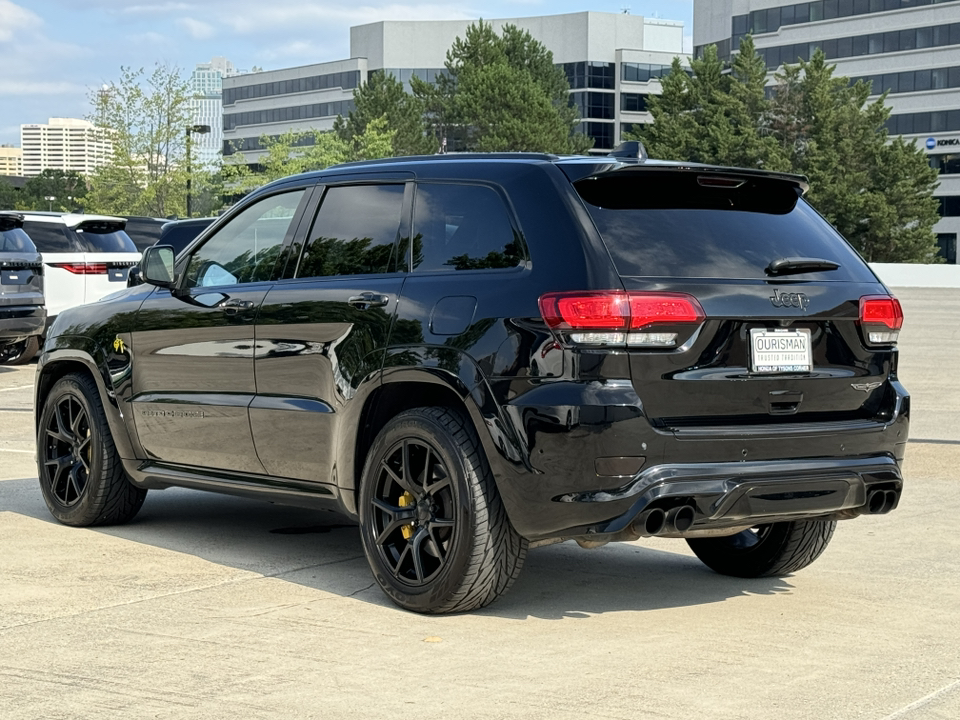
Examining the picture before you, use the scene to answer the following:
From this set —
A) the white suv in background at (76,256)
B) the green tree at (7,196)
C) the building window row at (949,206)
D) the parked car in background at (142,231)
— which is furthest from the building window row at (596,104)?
the white suv in background at (76,256)

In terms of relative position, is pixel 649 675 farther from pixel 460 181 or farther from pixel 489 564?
pixel 460 181

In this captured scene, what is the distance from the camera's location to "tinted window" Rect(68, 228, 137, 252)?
65.6 ft

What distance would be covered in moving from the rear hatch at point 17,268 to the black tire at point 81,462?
9859 millimetres

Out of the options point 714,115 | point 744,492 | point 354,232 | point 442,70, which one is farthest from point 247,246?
point 442,70

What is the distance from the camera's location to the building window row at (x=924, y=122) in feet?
353

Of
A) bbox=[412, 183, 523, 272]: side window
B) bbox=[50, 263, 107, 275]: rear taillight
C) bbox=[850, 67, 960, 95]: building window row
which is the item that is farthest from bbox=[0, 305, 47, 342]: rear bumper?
bbox=[850, 67, 960, 95]: building window row

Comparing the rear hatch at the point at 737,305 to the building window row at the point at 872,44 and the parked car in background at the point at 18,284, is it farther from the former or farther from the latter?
the building window row at the point at 872,44

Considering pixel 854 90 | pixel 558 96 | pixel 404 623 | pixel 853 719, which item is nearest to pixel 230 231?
pixel 404 623

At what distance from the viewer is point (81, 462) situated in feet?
25.4

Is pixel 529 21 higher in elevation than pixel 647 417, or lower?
higher

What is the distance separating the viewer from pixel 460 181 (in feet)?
19.7

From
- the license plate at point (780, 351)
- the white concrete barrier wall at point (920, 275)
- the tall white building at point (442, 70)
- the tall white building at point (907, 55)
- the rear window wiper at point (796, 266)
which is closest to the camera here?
the license plate at point (780, 351)

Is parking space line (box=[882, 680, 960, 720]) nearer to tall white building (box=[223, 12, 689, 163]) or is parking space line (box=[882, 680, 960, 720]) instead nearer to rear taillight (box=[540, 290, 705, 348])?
rear taillight (box=[540, 290, 705, 348])

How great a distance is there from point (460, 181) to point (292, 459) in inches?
56.8
